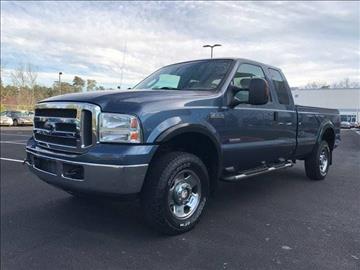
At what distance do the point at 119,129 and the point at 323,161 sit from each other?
5.22 metres

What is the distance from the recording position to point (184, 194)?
419 centimetres

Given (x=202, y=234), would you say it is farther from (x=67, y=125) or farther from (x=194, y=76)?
(x=194, y=76)

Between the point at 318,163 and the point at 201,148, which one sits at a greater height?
the point at 201,148

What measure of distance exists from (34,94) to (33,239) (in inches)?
2399

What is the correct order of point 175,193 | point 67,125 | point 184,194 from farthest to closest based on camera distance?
point 184,194 → point 175,193 → point 67,125

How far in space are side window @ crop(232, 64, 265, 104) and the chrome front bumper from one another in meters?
1.86

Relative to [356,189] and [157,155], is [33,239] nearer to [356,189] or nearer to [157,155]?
[157,155]

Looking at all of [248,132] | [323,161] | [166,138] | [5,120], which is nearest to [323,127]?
[323,161]

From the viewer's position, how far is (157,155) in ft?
13.3

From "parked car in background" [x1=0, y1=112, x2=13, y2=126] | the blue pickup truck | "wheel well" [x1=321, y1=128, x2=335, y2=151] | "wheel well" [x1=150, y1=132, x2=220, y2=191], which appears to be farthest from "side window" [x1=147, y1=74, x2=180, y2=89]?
"parked car in background" [x1=0, y1=112, x2=13, y2=126]

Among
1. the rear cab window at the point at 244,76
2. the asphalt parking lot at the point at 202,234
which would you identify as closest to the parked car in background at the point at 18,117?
the asphalt parking lot at the point at 202,234

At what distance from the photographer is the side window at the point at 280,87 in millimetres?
6122

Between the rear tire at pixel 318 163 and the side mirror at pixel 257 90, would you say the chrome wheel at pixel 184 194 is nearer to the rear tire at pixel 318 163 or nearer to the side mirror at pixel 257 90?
the side mirror at pixel 257 90

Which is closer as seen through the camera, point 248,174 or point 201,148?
point 201,148
